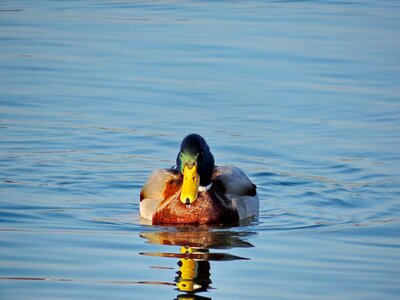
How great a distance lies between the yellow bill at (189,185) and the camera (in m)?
11.8

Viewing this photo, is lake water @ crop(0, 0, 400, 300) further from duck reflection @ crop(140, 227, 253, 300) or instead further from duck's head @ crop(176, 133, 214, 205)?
duck's head @ crop(176, 133, 214, 205)

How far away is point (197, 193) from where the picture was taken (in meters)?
12.1

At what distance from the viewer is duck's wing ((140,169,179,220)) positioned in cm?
1220

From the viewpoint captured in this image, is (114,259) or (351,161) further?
(351,161)

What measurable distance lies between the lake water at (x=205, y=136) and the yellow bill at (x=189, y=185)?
321 mm

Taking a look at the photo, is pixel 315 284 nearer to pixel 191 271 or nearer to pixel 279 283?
pixel 279 283

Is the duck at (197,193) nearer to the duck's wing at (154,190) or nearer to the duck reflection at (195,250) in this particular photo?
the duck's wing at (154,190)

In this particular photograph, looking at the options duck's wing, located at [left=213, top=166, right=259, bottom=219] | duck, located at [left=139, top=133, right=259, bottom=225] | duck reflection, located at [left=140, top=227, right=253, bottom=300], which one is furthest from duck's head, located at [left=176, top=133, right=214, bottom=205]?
duck's wing, located at [left=213, top=166, right=259, bottom=219]

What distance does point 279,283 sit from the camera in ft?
30.6

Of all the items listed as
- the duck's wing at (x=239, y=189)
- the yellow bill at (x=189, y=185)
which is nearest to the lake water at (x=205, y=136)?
the duck's wing at (x=239, y=189)

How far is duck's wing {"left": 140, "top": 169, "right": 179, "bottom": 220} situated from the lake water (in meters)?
0.22

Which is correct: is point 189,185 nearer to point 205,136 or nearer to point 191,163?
point 191,163

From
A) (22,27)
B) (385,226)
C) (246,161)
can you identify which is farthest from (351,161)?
(22,27)

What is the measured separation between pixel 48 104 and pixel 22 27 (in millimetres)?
5484
